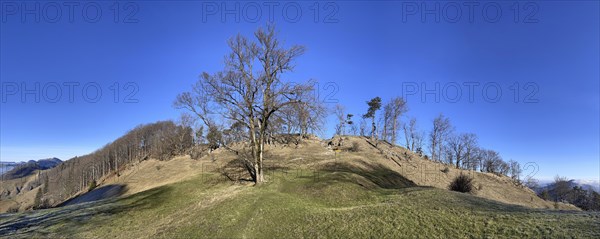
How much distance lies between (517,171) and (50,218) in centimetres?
11848

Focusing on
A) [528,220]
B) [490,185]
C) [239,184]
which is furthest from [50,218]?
[490,185]

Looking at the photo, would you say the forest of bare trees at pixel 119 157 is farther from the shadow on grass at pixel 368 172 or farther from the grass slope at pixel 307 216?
the grass slope at pixel 307 216

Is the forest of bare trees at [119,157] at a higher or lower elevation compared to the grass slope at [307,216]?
lower

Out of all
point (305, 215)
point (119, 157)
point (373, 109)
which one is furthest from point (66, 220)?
point (119, 157)

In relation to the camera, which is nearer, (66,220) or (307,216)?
(307,216)

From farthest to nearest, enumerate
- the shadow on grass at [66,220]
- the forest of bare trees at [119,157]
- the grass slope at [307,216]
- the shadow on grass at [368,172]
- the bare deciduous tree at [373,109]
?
1. the forest of bare trees at [119,157]
2. the bare deciduous tree at [373,109]
3. the shadow on grass at [368,172]
4. the shadow on grass at [66,220]
5. the grass slope at [307,216]

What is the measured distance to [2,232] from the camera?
18.0m

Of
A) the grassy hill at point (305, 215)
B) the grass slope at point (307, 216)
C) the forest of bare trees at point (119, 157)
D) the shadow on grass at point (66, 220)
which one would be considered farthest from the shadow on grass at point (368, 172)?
the forest of bare trees at point (119, 157)

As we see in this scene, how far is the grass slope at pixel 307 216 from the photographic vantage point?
38.6 feet

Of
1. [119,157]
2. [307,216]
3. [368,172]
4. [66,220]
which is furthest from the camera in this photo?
[119,157]

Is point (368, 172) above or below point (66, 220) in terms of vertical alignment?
above

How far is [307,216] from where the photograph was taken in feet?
52.7

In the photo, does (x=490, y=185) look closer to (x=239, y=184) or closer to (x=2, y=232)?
(x=239, y=184)

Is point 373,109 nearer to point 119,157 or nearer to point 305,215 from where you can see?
point 305,215
